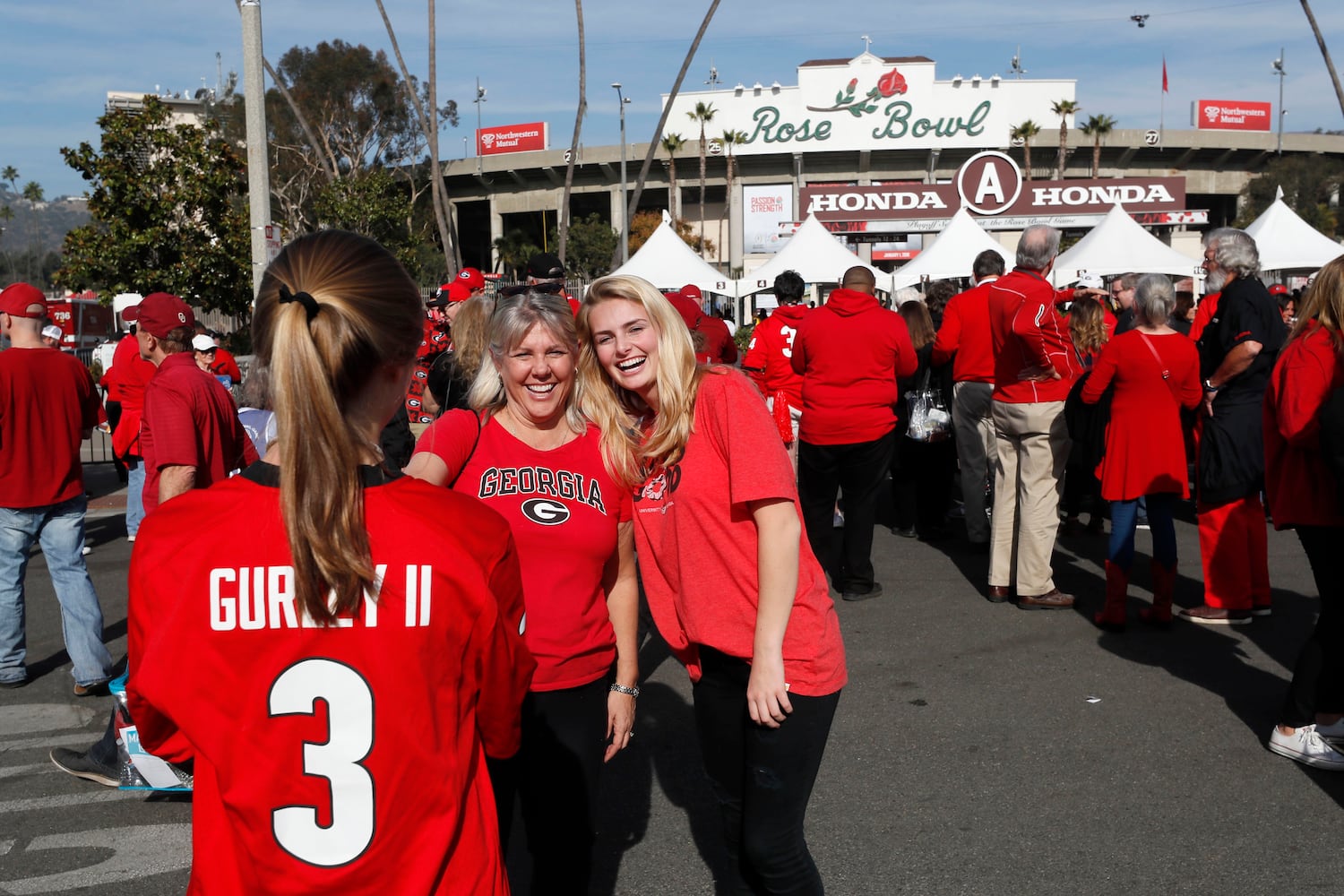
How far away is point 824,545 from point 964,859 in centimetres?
372

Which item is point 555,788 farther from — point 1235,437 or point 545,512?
point 1235,437

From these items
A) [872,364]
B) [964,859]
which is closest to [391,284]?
[964,859]

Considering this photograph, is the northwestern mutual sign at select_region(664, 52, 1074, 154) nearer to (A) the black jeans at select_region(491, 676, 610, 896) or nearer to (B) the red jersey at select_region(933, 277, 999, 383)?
(B) the red jersey at select_region(933, 277, 999, 383)

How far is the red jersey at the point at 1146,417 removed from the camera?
623cm

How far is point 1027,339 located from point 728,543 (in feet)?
14.7

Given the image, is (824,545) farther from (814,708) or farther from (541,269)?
(814,708)

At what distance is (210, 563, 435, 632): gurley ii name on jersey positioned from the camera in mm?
1526

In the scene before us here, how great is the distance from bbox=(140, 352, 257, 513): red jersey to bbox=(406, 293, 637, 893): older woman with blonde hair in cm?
201


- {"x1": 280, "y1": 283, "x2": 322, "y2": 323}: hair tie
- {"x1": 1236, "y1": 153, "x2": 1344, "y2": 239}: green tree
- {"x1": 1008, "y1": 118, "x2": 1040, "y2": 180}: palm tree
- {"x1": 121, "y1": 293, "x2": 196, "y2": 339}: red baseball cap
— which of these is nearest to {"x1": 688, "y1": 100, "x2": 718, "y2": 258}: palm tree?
{"x1": 1008, "y1": 118, "x2": 1040, "y2": 180}: palm tree

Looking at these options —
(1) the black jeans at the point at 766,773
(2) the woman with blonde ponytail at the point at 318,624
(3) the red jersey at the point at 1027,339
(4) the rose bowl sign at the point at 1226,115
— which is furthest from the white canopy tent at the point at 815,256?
(4) the rose bowl sign at the point at 1226,115

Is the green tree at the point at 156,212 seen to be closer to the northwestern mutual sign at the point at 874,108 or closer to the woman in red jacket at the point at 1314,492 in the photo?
the woman in red jacket at the point at 1314,492

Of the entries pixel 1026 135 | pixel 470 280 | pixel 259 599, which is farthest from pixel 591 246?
pixel 259 599

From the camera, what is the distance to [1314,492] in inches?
167

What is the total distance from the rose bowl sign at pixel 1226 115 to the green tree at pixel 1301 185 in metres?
10.1
